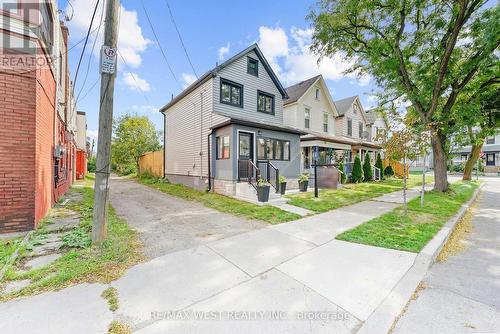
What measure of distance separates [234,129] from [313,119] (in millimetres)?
10000

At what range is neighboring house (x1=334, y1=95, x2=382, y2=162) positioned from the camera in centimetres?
2020

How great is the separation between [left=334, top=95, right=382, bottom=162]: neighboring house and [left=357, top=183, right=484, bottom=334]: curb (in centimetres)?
1589

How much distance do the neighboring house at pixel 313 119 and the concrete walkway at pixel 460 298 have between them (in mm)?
11508

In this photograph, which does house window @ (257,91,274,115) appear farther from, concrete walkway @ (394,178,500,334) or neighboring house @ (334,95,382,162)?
concrete walkway @ (394,178,500,334)

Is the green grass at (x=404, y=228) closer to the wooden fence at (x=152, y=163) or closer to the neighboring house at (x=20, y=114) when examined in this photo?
the neighboring house at (x=20, y=114)

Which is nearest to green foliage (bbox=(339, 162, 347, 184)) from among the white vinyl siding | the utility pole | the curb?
the white vinyl siding

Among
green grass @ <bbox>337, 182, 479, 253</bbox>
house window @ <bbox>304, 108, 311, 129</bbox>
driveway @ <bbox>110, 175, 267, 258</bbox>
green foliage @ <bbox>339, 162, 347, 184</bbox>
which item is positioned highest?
house window @ <bbox>304, 108, 311, 129</bbox>

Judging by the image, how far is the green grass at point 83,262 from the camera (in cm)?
307

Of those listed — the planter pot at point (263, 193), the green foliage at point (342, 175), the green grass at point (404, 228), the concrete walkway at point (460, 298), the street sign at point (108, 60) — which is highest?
the street sign at point (108, 60)

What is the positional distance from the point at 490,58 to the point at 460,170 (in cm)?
3608

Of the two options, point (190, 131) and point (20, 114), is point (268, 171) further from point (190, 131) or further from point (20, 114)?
point (20, 114)

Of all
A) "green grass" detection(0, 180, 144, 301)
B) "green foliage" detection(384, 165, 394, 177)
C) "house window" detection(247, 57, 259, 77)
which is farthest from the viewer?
"green foliage" detection(384, 165, 394, 177)

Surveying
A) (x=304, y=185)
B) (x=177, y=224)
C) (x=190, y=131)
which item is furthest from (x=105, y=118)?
(x=190, y=131)

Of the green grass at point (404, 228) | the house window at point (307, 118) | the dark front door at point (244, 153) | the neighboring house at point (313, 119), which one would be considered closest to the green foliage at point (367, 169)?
the neighboring house at point (313, 119)
